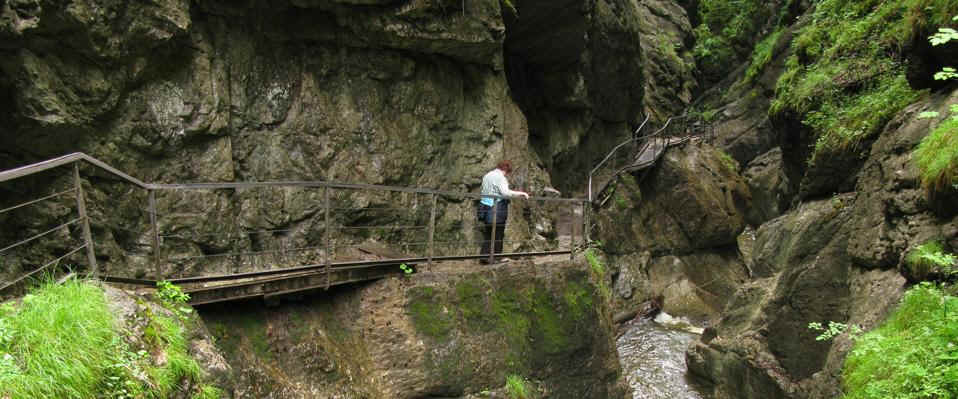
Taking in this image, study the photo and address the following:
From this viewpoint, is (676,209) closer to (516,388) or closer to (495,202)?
(495,202)

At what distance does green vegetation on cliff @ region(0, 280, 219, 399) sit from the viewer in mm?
2896

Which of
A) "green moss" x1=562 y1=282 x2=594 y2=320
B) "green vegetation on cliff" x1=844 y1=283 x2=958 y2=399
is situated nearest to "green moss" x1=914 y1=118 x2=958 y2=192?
"green vegetation on cliff" x1=844 y1=283 x2=958 y2=399

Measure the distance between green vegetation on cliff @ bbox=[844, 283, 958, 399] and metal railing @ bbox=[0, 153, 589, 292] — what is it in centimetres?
376

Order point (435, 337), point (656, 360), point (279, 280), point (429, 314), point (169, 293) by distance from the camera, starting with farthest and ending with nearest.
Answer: point (656, 360)
point (429, 314)
point (435, 337)
point (279, 280)
point (169, 293)

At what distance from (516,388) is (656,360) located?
9.42m

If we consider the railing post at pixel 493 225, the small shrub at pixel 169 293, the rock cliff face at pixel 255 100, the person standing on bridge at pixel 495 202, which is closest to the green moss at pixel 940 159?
the person standing on bridge at pixel 495 202

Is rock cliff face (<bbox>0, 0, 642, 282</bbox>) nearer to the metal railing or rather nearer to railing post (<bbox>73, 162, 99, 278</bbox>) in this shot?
the metal railing

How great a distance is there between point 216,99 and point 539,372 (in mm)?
6221

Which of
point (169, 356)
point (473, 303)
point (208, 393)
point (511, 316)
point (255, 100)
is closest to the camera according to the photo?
point (169, 356)

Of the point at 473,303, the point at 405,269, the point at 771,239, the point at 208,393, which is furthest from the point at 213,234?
the point at 771,239

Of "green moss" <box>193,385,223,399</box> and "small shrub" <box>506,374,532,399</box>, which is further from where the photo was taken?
"small shrub" <box>506,374,532,399</box>

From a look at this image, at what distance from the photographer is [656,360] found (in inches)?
575

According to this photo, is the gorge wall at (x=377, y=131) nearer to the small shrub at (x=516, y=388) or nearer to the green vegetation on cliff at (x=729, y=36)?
the small shrub at (x=516, y=388)

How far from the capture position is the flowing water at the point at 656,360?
42.2ft
